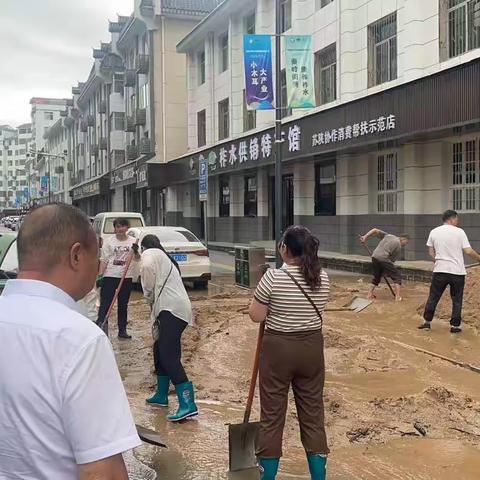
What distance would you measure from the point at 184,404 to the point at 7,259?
11.5 ft

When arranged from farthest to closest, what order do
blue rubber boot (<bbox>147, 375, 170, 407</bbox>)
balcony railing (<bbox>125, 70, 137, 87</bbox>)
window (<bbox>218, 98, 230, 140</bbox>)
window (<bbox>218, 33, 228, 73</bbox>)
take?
balcony railing (<bbox>125, 70, 137, 87</bbox>) → window (<bbox>218, 98, 230, 140</bbox>) → window (<bbox>218, 33, 228, 73</bbox>) → blue rubber boot (<bbox>147, 375, 170, 407</bbox>)

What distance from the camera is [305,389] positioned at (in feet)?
13.0

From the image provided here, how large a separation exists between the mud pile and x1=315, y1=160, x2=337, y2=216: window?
9.30 meters

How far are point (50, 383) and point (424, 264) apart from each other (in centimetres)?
1426

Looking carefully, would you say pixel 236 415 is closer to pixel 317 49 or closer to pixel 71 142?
pixel 317 49

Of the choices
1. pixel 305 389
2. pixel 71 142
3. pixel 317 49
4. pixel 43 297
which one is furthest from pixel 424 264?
pixel 71 142

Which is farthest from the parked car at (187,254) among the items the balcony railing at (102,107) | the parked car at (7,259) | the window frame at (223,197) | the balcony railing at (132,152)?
the balcony railing at (102,107)

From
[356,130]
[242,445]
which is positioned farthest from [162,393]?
[356,130]

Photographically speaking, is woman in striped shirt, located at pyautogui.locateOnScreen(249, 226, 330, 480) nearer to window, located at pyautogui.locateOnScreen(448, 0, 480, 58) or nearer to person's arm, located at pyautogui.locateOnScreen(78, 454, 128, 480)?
person's arm, located at pyautogui.locateOnScreen(78, 454, 128, 480)

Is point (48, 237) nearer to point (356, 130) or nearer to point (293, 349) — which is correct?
point (293, 349)

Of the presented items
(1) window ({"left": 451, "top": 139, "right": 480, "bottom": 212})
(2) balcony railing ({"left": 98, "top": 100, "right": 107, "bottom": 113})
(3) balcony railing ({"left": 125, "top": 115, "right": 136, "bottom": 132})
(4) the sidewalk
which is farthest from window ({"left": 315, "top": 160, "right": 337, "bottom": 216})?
(2) balcony railing ({"left": 98, "top": 100, "right": 107, "bottom": 113})

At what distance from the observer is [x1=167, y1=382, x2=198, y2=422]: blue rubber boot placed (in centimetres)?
526

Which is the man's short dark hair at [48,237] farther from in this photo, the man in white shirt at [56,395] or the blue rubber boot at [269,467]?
the blue rubber boot at [269,467]

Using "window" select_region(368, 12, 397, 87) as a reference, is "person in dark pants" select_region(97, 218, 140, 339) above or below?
below
